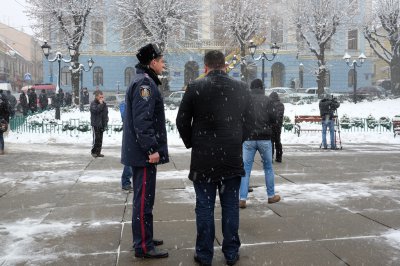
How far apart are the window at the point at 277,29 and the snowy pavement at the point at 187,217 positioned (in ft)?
107

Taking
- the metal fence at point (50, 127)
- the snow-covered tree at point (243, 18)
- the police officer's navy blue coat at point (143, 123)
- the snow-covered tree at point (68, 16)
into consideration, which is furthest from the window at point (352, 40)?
the police officer's navy blue coat at point (143, 123)

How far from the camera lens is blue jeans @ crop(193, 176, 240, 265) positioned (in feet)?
12.8

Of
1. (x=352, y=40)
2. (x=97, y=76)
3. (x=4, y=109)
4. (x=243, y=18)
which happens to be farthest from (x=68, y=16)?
(x=352, y=40)

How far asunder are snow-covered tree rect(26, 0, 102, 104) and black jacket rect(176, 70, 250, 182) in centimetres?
2519

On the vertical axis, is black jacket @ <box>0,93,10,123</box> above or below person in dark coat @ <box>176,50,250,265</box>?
above

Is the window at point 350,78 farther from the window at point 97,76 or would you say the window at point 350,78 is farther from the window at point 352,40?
the window at point 97,76

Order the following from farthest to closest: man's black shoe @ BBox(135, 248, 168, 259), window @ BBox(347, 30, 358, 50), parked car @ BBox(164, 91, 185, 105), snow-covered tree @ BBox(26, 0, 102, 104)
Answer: window @ BBox(347, 30, 358, 50), parked car @ BBox(164, 91, 185, 105), snow-covered tree @ BBox(26, 0, 102, 104), man's black shoe @ BBox(135, 248, 168, 259)

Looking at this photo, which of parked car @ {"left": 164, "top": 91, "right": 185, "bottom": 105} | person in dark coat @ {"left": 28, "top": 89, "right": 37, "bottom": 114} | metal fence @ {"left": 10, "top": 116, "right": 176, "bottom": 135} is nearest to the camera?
metal fence @ {"left": 10, "top": 116, "right": 176, "bottom": 135}

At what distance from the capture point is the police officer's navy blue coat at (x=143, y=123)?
3.94 m

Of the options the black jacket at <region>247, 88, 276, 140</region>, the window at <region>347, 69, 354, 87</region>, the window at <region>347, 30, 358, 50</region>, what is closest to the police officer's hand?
the black jacket at <region>247, 88, 276, 140</region>

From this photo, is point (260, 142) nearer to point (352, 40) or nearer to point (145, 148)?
point (145, 148)

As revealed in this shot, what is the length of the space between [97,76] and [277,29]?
18555 mm

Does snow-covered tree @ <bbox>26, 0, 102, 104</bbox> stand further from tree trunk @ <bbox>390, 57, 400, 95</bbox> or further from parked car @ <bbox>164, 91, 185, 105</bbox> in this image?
tree trunk @ <bbox>390, 57, 400, 95</bbox>

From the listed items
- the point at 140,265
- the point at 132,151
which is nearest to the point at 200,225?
the point at 140,265
